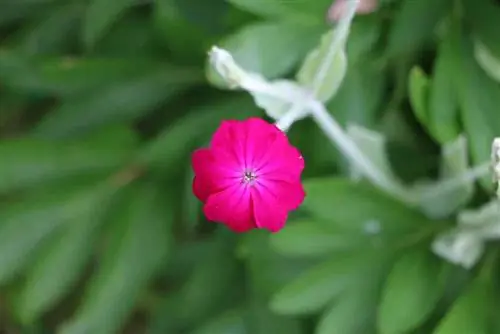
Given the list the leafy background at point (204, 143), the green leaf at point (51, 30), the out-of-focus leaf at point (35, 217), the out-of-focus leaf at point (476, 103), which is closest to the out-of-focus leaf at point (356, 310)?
the leafy background at point (204, 143)

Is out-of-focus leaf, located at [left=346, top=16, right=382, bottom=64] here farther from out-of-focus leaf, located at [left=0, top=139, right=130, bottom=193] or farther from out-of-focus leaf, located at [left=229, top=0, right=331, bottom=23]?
out-of-focus leaf, located at [left=0, top=139, right=130, bottom=193]

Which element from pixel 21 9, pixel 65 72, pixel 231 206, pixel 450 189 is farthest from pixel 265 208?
pixel 21 9

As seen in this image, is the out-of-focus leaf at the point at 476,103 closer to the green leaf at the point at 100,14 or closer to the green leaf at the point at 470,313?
the green leaf at the point at 470,313

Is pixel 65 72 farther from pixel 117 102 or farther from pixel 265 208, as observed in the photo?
pixel 265 208

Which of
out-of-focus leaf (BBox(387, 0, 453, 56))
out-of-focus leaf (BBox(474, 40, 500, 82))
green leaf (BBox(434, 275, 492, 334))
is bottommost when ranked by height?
green leaf (BBox(434, 275, 492, 334))

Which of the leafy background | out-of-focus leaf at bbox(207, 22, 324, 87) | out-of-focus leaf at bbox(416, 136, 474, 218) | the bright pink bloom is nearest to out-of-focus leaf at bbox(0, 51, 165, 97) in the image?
the leafy background

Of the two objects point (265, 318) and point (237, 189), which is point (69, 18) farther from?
point (237, 189)

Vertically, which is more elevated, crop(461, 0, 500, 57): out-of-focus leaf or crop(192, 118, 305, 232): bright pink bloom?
crop(461, 0, 500, 57): out-of-focus leaf
